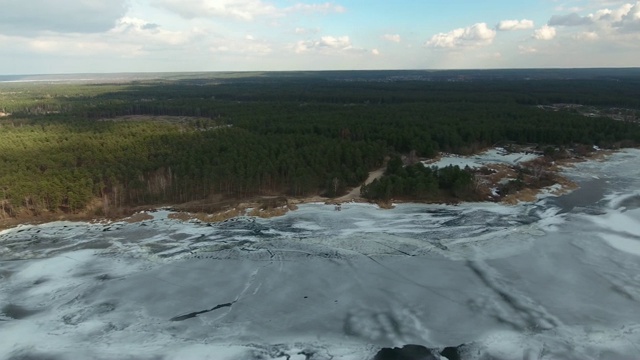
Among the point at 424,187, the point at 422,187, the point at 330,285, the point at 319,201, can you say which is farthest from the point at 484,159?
the point at 330,285

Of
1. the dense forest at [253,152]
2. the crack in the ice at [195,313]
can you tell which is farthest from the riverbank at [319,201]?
the crack in the ice at [195,313]

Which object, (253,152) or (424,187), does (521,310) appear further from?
(253,152)

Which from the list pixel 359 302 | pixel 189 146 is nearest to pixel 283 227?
pixel 359 302

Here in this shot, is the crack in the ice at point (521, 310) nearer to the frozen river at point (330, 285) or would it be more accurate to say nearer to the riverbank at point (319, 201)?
the frozen river at point (330, 285)

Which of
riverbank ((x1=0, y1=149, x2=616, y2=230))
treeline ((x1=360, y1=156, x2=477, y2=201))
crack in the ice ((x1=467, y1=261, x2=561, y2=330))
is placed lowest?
crack in the ice ((x1=467, y1=261, x2=561, y2=330))

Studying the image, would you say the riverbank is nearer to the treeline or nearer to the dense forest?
the treeline

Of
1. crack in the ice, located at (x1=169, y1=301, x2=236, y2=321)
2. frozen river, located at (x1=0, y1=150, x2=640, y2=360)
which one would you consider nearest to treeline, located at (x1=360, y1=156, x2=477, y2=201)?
frozen river, located at (x1=0, y1=150, x2=640, y2=360)

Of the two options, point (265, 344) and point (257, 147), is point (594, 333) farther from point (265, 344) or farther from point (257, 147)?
point (257, 147)

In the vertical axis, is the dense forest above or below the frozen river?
above
